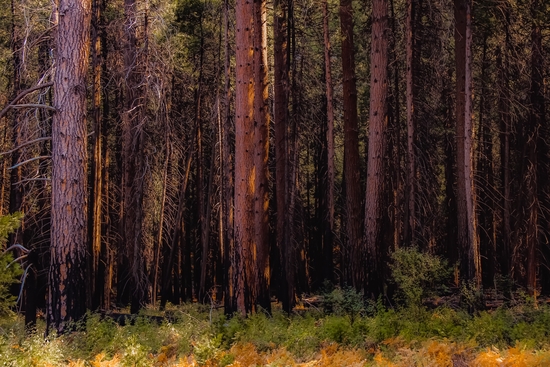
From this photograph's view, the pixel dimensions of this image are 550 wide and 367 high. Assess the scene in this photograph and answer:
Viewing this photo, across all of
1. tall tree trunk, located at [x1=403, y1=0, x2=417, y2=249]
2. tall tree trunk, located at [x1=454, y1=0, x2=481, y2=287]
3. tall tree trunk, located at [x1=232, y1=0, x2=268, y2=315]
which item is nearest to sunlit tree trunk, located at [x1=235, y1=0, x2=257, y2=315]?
tall tree trunk, located at [x1=232, y1=0, x2=268, y2=315]

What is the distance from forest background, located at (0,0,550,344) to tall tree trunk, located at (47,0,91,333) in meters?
0.02

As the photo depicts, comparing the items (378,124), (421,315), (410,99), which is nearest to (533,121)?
(410,99)

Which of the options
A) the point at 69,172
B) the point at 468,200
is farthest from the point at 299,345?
the point at 468,200

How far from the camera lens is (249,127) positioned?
13391mm

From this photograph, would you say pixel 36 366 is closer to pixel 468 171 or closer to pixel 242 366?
pixel 242 366

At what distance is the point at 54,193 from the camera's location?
10.5m

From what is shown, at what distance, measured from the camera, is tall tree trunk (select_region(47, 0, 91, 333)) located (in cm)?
1038

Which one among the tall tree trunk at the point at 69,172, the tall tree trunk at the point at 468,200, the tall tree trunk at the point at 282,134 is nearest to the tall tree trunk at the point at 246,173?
the tall tree trunk at the point at 69,172

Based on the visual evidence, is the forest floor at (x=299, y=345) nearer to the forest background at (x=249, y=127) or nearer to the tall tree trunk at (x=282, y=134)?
the forest background at (x=249, y=127)

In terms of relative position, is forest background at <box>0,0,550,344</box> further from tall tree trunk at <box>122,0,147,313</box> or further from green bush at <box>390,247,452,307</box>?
green bush at <box>390,247,452,307</box>

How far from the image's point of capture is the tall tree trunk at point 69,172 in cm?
1038

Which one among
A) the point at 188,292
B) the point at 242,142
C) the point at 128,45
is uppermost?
the point at 128,45

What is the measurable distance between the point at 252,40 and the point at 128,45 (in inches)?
266

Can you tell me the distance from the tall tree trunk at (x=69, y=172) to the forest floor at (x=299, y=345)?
65cm
